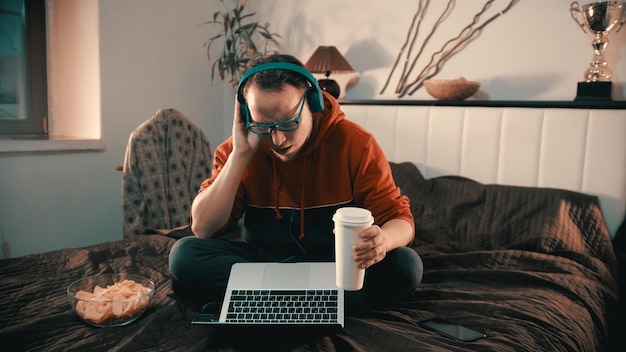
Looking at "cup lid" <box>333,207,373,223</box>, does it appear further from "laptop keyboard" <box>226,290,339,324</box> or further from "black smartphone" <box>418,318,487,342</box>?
"black smartphone" <box>418,318,487,342</box>

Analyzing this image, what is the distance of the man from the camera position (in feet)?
3.66

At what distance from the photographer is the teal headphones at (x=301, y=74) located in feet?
3.58

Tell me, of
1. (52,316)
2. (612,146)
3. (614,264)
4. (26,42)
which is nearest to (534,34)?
(612,146)

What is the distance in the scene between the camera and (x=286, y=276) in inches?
44.8

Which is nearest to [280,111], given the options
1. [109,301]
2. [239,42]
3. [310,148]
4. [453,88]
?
[310,148]

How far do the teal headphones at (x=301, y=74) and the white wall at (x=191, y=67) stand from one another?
1.34 metres

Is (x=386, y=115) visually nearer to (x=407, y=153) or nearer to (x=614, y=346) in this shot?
(x=407, y=153)

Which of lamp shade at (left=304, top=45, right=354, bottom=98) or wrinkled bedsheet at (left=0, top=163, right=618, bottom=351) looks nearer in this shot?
wrinkled bedsheet at (left=0, top=163, right=618, bottom=351)

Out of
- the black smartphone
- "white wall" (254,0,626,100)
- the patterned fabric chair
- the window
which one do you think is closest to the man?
the black smartphone

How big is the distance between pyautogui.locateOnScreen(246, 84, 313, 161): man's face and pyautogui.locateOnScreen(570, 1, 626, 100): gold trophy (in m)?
1.28

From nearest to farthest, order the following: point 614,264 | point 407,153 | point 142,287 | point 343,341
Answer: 1. point 343,341
2. point 142,287
3. point 614,264
4. point 407,153

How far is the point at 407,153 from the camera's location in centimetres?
233

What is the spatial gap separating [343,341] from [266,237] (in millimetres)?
473

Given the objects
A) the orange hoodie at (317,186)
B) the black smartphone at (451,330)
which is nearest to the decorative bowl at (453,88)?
the orange hoodie at (317,186)
